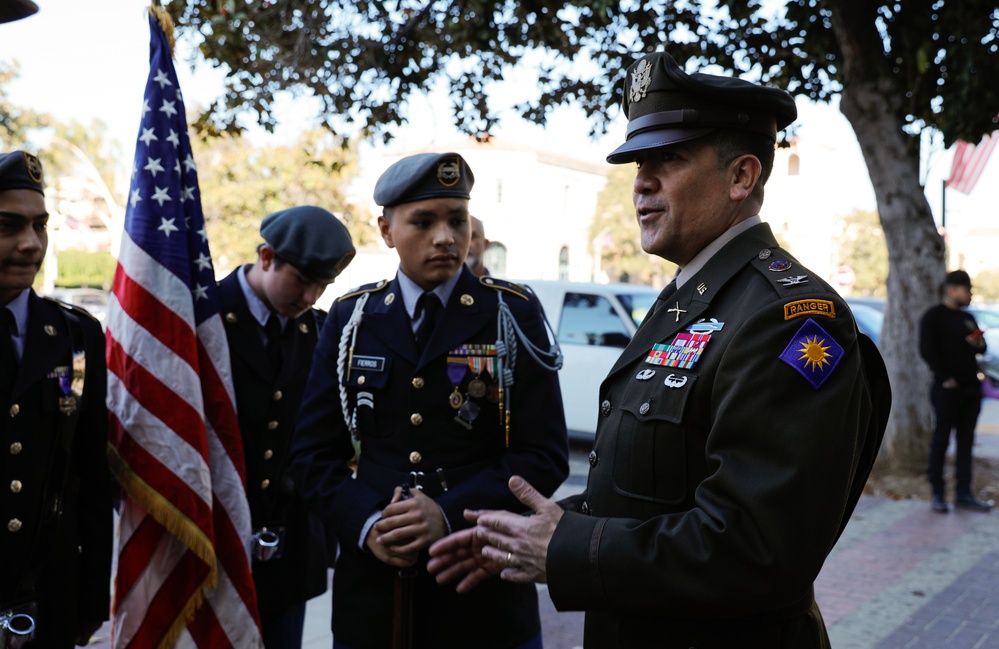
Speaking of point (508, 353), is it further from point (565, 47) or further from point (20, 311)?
point (565, 47)

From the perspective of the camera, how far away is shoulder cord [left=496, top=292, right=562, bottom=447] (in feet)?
8.90

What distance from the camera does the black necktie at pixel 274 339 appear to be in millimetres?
3490

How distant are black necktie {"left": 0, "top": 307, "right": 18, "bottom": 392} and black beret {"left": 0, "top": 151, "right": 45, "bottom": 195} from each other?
0.36m

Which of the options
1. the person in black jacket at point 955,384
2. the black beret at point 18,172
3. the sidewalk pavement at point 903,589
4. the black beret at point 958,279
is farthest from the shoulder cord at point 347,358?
the black beret at point 958,279

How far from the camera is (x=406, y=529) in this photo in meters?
2.44

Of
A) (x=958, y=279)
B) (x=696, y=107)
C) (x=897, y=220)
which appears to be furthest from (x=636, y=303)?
(x=696, y=107)

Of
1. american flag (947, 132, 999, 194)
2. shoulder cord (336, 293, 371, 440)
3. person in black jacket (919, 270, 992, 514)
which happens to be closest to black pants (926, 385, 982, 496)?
person in black jacket (919, 270, 992, 514)

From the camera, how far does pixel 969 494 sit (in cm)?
798

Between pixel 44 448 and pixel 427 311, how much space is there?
117cm

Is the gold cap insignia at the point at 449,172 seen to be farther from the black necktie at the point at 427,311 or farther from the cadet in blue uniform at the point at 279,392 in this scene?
the cadet in blue uniform at the point at 279,392

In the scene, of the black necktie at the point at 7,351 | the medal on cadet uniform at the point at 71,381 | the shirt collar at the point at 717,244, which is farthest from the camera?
the medal on cadet uniform at the point at 71,381

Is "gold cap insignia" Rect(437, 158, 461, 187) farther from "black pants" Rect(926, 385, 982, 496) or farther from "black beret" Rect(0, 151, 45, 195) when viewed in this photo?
"black pants" Rect(926, 385, 982, 496)

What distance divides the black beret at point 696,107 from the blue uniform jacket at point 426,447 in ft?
3.23

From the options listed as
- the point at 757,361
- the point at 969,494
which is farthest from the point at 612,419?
the point at 969,494
